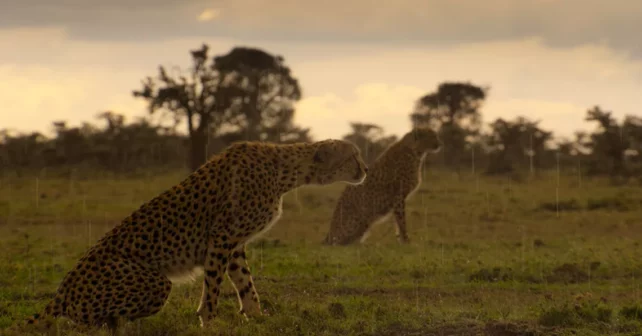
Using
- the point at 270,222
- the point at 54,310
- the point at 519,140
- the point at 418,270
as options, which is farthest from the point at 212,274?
the point at 519,140

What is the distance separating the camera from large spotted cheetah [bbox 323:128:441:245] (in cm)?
1005

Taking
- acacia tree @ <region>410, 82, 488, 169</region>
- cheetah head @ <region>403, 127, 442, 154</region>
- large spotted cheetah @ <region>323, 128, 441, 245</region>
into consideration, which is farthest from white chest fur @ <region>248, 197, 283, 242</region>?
acacia tree @ <region>410, 82, 488, 169</region>

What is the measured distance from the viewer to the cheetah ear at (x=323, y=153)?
576 cm

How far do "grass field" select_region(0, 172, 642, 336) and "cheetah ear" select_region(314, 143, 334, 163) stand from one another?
1.00 metres

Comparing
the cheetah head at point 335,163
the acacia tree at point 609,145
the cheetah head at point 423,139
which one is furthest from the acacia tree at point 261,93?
the cheetah head at point 335,163

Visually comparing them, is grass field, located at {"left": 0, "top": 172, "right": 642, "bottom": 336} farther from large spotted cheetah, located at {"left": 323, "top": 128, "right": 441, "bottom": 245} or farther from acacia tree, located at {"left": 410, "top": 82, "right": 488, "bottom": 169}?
acacia tree, located at {"left": 410, "top": 82, "right": 488, "bottom": 169}

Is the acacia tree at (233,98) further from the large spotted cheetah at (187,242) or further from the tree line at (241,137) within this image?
the large spotted cheetah at (187,242)

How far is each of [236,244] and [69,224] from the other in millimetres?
8578

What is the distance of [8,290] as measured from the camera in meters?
6.94

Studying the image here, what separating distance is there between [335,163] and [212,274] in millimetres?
1256

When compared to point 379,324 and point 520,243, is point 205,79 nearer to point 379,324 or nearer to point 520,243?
point 520,243

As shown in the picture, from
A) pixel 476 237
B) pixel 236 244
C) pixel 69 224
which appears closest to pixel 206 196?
pixel 236 244

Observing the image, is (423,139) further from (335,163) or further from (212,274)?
(212,274)

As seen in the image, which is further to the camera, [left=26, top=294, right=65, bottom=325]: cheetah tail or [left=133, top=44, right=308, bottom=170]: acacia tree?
[left=133, top=44, right=308, bottom=170]: acacia tree
